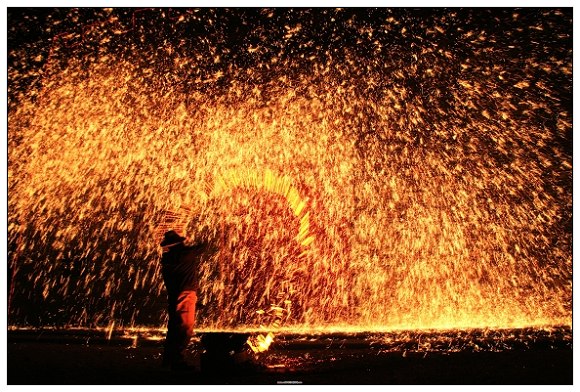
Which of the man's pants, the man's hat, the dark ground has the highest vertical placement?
the man's hat

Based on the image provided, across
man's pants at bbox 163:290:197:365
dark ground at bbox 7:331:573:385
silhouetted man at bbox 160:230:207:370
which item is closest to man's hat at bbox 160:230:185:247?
silhouetted man at bbox 160:230:207:370

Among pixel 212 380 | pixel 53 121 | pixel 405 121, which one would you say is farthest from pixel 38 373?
pixel 405 121

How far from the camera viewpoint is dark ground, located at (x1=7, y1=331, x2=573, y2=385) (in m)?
4.43

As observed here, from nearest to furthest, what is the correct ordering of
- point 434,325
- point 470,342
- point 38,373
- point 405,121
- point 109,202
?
point 38,373
point 470,342
point 434,325
point 405,121
point 109,202

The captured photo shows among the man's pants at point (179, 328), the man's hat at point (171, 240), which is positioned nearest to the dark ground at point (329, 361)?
the man's pants at point (179, 328)

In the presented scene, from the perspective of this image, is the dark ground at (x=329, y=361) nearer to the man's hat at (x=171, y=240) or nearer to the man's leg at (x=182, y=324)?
the man's leg at (x=182, y=324)

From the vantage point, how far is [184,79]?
8.48 metres

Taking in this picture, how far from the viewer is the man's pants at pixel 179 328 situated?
465 centimetres

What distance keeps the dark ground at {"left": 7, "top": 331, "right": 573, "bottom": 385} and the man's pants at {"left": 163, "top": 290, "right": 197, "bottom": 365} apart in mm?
136

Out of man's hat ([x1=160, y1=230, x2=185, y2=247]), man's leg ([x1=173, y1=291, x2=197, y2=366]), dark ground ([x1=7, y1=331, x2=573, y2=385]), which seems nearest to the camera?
dark ground ([x1=7, y1=331, x2=573, y2=385])

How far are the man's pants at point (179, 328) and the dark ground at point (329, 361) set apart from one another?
0.45 feet

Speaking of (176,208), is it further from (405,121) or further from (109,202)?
(405,121)

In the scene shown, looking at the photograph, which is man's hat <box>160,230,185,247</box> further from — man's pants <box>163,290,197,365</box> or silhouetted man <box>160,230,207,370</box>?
man's pants <box>163,290,197,365</box>

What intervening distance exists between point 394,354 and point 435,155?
412cm
